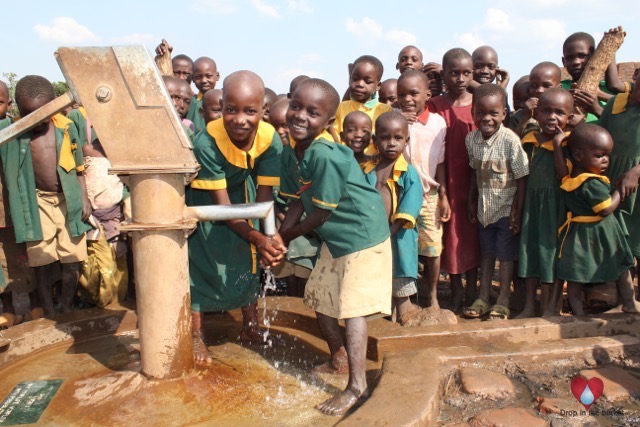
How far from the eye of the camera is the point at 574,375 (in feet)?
8.50

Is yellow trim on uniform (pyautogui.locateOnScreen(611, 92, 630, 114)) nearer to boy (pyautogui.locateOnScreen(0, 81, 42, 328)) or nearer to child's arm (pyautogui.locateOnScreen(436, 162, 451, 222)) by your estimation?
child's arm (pyautogui.locateOnScreen(436, 162, 451, 222))

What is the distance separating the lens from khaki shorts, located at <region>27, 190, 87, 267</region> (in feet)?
12.1

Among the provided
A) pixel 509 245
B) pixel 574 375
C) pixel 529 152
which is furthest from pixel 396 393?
pixel 529 152

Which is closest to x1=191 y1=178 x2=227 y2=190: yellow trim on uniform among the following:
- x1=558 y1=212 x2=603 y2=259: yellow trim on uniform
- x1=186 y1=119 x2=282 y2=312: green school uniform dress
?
x1=186 y1=119 x2=282 y2=312: green school uniform dress

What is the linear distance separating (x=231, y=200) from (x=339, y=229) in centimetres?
79

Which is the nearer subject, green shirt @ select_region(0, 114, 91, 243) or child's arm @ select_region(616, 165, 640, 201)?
child's arm @ select_region(616, 165, 640, 201)

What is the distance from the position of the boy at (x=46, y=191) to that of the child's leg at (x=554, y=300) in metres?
3.04

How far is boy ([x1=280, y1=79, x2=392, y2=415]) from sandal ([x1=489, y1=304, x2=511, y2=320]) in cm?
134

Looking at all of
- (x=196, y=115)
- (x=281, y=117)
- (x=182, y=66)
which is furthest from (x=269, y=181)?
(x=182, y=66)

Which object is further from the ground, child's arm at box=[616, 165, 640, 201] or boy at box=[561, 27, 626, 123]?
boy at box=[561, 27, 626, 123]

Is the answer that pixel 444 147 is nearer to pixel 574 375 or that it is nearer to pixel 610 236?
pixel 610 236

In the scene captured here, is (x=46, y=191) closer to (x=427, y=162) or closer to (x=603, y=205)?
(x=427, y=162)

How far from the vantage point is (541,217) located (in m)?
3.49

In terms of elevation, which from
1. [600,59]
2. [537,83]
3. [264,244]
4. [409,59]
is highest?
[409,59]
